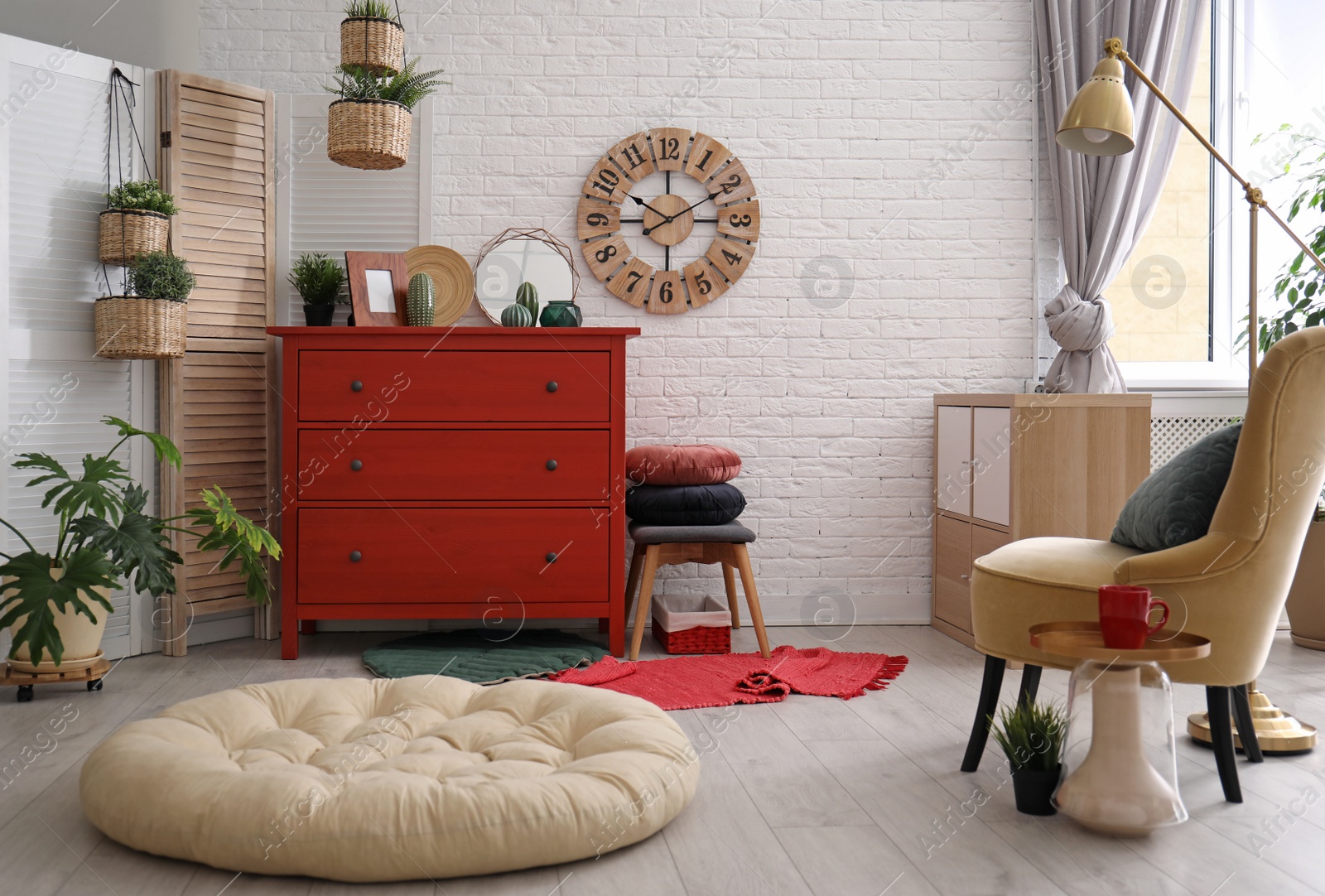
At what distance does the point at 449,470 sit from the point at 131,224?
122cm

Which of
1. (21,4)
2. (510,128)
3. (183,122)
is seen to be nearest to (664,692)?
(510,128)

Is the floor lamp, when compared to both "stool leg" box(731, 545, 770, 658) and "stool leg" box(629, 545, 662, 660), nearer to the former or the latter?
"stool leg" box(731, 545, 770, 658)

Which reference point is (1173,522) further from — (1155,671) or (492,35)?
(492,35)

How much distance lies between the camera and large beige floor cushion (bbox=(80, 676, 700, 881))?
1.65m

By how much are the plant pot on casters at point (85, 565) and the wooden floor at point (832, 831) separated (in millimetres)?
144

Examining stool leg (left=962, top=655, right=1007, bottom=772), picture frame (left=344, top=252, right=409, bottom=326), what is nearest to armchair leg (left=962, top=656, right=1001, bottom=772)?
stool leg (left=962, top=655, right=1007, bottom=772)

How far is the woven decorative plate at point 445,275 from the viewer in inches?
141

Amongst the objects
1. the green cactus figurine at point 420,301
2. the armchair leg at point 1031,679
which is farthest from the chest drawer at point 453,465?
the armchair leg at point 1031,679

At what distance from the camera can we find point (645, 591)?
3.30 m

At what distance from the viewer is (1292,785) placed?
215cm

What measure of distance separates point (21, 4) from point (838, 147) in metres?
2.89

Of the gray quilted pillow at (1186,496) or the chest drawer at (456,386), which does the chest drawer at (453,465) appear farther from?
the gray quilted pillow at (1186,496)

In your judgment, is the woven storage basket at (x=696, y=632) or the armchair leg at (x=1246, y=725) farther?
the woven storage basket at (x=696, y=632)

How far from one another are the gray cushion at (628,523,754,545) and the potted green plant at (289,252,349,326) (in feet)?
4.34
